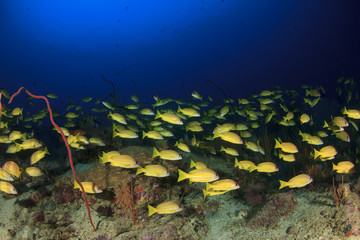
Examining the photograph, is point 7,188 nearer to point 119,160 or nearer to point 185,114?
point 119,160

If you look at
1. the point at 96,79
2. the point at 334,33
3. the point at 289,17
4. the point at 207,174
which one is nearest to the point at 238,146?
the point at 207,174

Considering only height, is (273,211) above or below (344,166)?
below

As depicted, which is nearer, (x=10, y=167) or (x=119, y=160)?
(x=119, y=160)

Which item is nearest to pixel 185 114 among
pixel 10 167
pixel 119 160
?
pixel 119 160

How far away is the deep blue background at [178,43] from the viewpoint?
191 feet

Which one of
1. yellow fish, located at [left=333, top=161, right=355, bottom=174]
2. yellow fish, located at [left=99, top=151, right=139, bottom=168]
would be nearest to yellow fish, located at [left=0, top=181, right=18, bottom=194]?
yellow fish, located at [left=99, top=151, right=139, bottom=168]

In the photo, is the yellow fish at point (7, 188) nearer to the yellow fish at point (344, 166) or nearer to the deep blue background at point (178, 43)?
the yellow fish at point (344, 166)

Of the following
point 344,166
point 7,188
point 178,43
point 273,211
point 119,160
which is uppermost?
point 178,43

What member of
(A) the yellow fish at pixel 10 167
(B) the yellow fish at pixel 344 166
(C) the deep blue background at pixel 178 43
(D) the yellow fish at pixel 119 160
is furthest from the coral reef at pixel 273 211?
(C) the deep blue background at pixel 178 43

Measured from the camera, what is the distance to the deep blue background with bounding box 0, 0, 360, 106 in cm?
5834

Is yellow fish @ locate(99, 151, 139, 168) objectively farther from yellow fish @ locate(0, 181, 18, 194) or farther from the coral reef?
the coral reef

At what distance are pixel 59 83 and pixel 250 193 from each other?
13909cm

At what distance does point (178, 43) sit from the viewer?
4104 inches

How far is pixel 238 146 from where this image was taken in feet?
28.1
